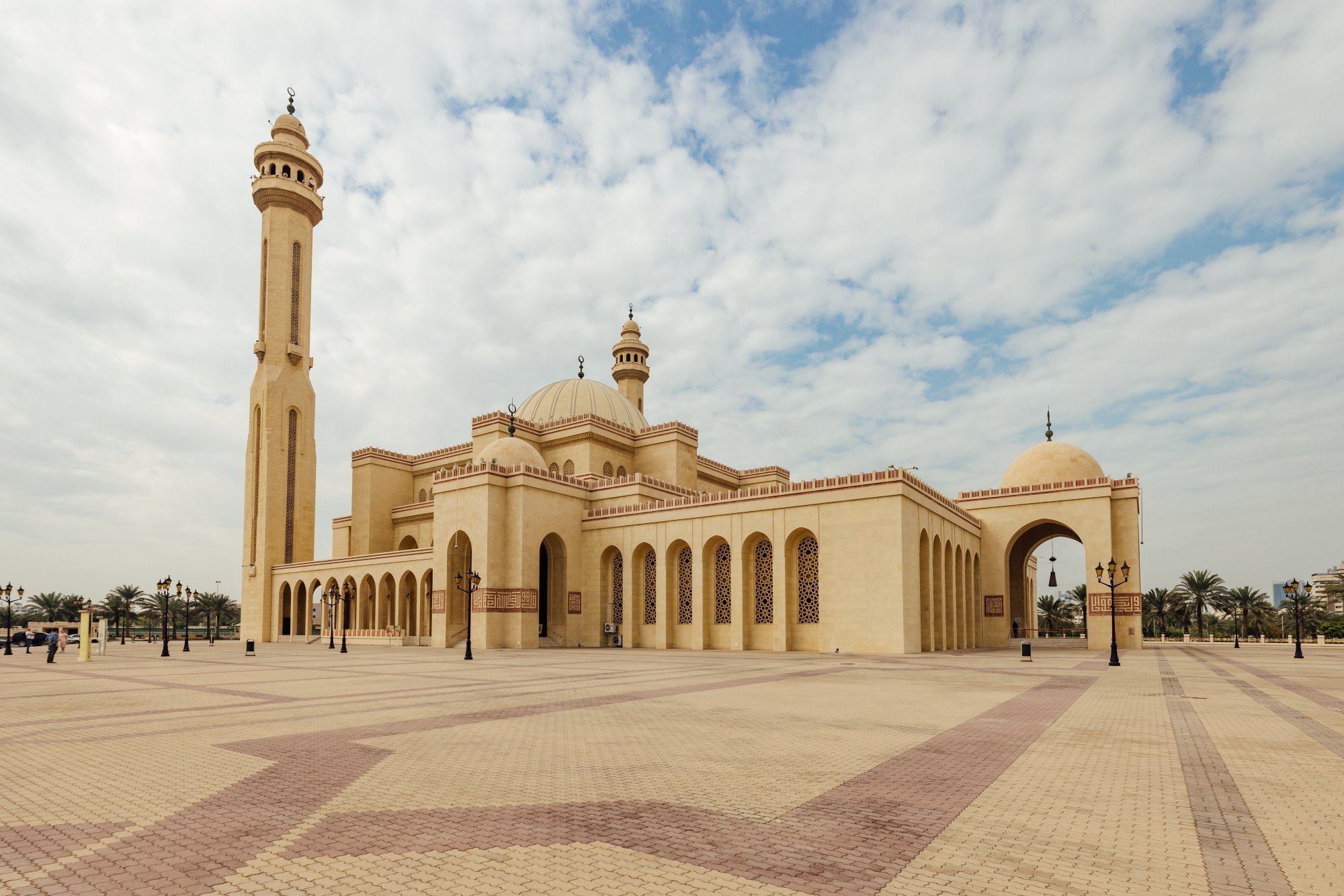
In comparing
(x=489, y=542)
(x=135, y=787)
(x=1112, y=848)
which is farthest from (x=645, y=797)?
(x=489, y=542)

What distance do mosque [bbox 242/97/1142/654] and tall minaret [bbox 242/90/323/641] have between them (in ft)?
0.34

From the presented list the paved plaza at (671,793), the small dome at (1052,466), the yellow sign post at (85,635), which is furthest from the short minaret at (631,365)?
the paved plaza at (671,793)

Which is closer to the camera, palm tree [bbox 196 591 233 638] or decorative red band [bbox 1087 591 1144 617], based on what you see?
decorative red band [bbox 1087 591 1144 617]

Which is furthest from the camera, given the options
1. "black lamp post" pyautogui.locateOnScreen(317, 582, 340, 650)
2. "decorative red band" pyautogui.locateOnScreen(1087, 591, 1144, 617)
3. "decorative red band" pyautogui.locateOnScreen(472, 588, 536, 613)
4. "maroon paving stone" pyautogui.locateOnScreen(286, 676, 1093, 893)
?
"black lamp post" pyautogui.locateOnScreen(317, 582, 340, 650)

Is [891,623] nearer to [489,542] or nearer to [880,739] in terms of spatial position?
[489,542]

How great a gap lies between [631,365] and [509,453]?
63.6ft

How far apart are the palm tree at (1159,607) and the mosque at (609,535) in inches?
358

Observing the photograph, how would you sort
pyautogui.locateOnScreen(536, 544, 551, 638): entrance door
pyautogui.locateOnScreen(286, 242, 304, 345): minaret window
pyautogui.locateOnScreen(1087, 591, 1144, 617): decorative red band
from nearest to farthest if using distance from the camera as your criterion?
pyautogui.locateOnScreen(1087, 591, 1144, 617): decorative red band → pyautogui.locateOnScreen(536, 544, 551, 638): entrance door → pyautogui.locateOnScreen(286, 242, 304, 345): minaret window

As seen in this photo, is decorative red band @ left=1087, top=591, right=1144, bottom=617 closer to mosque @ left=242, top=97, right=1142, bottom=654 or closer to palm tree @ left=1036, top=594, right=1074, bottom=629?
mosque @ left=242, top=97, right=1142, bottom=654

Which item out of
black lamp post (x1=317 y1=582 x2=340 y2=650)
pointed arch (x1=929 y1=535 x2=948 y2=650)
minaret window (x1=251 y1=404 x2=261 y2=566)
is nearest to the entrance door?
black lamp post (x1=317 y1=582 x2=340 y2=650)

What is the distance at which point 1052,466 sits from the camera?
35.7 metres

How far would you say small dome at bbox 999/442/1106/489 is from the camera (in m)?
35.5

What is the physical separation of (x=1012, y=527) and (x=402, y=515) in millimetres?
31548

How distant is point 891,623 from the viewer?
25.9 meters
